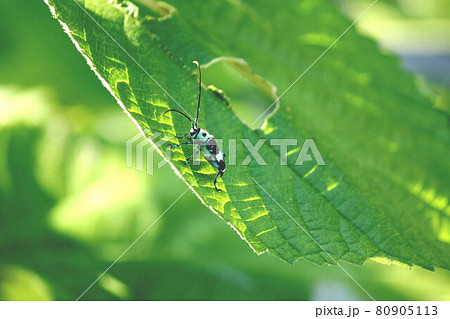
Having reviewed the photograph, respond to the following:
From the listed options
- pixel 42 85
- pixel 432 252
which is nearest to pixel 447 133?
pixel 432 252

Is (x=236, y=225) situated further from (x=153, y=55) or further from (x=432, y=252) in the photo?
(x=432, y=252)

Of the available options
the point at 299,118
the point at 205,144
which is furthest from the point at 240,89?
the point at 205,144

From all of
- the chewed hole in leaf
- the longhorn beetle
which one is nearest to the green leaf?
the longhorn beetle

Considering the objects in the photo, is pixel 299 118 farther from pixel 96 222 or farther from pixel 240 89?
pixel 96 222

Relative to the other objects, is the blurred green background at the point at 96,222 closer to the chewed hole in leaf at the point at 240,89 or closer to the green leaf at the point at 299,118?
the chewed hole in leaf at the point at 240,89

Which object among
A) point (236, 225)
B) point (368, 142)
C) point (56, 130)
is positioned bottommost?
point (236, 225)
